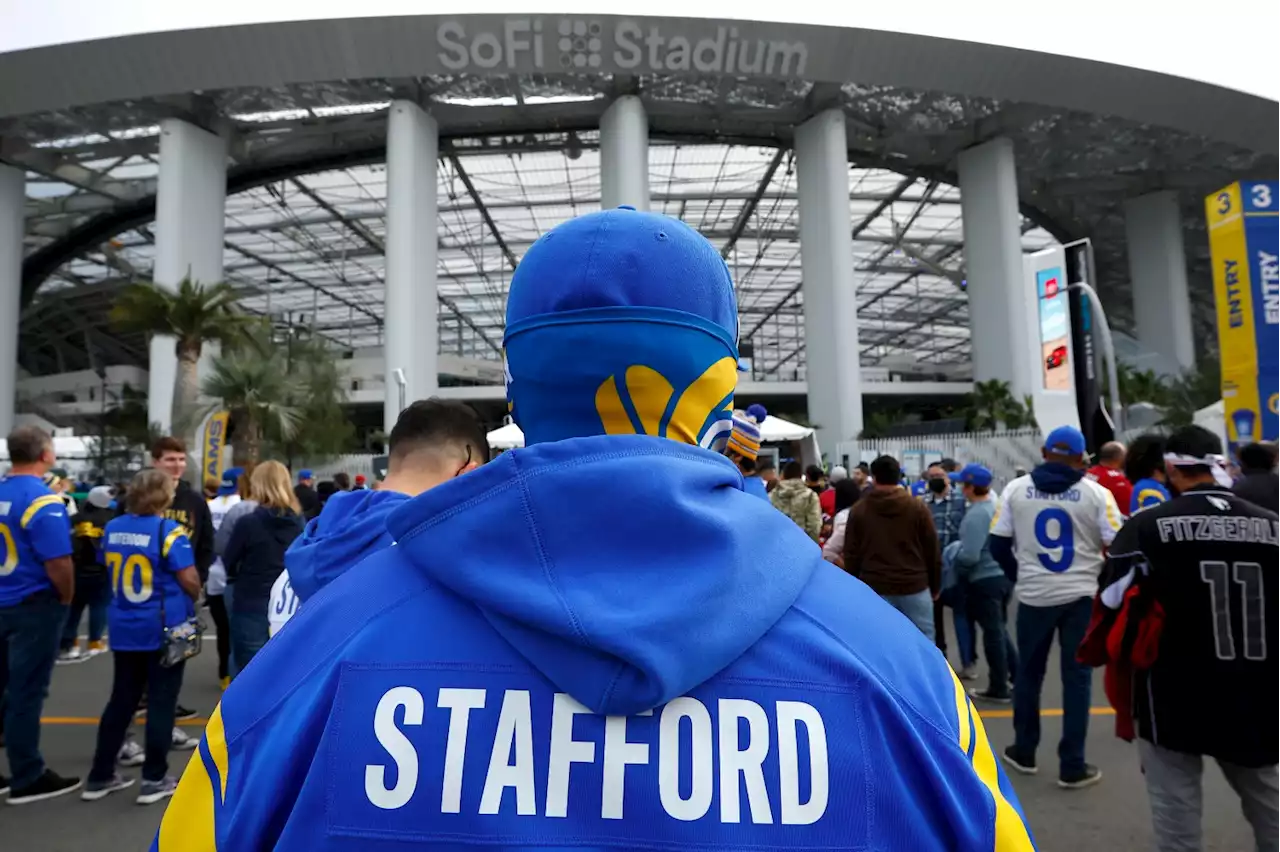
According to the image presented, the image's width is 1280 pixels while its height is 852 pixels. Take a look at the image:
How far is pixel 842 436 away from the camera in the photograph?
26297 mm

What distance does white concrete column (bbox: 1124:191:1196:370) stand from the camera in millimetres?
33781

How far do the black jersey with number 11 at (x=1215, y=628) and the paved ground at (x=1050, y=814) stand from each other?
1.08 m

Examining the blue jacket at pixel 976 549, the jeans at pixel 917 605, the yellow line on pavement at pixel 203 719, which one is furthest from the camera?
the blue jacket at pixel 976 549

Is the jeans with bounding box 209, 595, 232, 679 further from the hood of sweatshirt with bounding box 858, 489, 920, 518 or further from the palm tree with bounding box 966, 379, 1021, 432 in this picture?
the palm tree with bounding box 966, 379, 1021, 432

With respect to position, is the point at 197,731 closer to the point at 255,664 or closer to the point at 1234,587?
the point at 255,664

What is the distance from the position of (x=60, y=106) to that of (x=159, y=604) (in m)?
28.1

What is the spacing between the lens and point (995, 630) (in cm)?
586

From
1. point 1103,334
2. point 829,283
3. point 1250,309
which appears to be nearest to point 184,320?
point 829,283

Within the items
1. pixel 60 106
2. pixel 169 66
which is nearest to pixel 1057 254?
pixel 169 66

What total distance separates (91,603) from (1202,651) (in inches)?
342

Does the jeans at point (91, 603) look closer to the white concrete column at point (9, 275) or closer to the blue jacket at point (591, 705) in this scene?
the blue jacket at point (591, 705)

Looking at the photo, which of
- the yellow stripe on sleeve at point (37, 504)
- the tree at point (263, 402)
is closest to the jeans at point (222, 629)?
the yellow stripe on sleeve at point (37, 504)

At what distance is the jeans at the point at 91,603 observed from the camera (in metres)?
6.61

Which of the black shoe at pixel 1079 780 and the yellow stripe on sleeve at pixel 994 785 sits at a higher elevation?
the yellow stripe on sleeve at pixel 994 785
